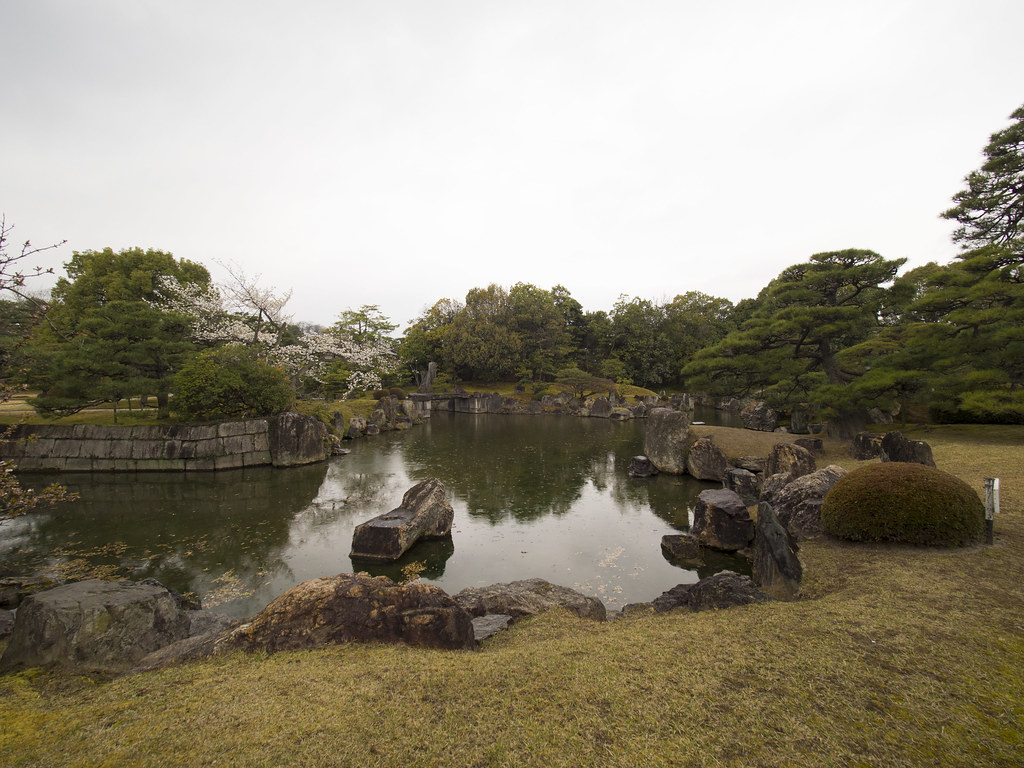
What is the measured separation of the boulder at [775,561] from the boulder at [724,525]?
1690mm

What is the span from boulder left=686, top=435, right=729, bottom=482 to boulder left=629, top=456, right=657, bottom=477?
1.20 meters

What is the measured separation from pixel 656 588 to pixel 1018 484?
739cm

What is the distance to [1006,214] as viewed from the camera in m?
15.1

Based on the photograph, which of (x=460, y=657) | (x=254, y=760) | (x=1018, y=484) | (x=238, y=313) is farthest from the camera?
(x=238, y=313)

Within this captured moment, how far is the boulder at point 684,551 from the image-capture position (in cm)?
778

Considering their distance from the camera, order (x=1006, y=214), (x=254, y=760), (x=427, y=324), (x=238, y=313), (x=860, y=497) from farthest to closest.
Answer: (x=427, y=324)
(x=238, y=313)
(x=1006, y=214)
(x=860, y=497)
(x=254, y=760)

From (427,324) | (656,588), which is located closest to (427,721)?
(656,588)

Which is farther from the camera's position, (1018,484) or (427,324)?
(427,324)

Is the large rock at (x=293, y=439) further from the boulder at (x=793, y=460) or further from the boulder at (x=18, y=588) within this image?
the boulder at (x=793, y=460)

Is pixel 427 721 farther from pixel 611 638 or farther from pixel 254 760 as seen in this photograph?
pixel 611 638

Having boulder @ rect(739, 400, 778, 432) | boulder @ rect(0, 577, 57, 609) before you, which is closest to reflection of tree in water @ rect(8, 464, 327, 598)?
boulder @ rect(0, 577, 57, 609)

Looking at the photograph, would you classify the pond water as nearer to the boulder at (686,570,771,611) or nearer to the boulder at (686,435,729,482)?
the boulder at (686,435,729,482)

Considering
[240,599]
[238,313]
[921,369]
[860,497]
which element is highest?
[238,313]

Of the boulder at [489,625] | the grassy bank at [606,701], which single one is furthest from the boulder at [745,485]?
the boulder at [489,625]
